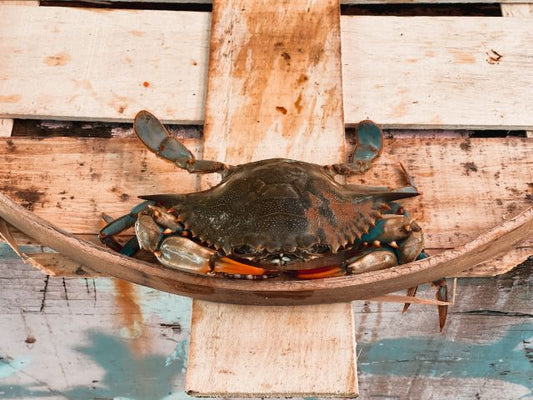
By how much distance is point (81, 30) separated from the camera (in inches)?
76.4

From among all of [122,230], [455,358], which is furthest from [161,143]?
[455,358]

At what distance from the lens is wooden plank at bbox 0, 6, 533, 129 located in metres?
1.83

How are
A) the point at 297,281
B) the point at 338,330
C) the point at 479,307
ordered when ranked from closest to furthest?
the point at 297,281
the point at 338,330
the point at 479,307

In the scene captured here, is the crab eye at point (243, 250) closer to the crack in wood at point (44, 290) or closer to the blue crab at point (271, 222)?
the blue crab at point (271, 222)

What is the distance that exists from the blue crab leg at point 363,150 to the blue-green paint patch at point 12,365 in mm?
1605

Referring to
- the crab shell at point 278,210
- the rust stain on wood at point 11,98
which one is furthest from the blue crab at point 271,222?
the rust stain on wood at point 11,98

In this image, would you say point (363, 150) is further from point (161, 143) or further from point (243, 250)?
point (161, 143)

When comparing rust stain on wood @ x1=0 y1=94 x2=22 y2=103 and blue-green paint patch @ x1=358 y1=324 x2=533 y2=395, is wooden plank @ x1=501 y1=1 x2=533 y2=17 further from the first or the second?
rust stain on wood @ x1=0 y1=94 x2=22 y2=103

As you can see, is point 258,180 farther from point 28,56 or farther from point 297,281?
point 28,56

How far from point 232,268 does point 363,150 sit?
0.55 meters

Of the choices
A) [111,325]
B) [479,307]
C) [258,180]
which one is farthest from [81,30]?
[479,307]

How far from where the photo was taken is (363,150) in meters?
1.70

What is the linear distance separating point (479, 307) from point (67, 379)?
1.78 metres

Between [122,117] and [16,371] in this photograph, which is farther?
[16,371]
